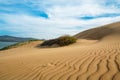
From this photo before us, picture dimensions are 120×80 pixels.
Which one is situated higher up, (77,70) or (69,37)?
(69,37)

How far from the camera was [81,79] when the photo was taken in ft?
12.3

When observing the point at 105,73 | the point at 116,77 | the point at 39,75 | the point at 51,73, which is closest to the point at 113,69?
the point at 105,73

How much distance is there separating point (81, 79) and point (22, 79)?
1.41 m

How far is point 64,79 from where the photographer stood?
3.89m

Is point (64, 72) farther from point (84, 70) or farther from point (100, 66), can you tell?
point (100, 66)

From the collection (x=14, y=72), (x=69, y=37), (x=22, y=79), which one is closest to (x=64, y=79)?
(x=22, y=79)

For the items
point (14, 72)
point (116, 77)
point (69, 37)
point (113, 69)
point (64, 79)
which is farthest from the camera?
point (69, 37)

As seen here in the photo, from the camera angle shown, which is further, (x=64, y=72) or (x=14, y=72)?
(x=14, y=72)

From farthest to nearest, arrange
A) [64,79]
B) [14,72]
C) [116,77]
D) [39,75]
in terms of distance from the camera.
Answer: [14,72] < [39,75] < [64,79] < [116,77]

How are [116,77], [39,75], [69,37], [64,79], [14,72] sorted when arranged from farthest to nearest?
[69,37]
[14,72]
[39,75]
[64,79]
[116,77]

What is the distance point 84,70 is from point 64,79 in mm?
729

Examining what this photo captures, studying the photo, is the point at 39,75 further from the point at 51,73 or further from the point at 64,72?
the point at 64,72

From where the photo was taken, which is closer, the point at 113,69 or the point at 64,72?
the point at 113,69

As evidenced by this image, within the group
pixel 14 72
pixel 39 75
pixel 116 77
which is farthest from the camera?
pixel 14 72
